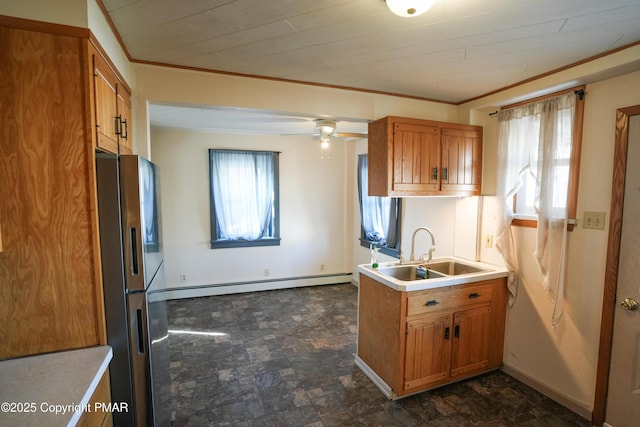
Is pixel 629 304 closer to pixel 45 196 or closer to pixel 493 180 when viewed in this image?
pixel 493 180

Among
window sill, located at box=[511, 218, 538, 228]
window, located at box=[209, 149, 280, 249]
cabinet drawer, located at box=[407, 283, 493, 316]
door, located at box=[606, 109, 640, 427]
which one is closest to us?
door, located at box=[606, 109, 640, 427]

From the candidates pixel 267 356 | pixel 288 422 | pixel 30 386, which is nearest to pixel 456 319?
pixel 288 422

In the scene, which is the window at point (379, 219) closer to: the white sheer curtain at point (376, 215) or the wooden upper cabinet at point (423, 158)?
the white sheer curtain at point (376, 215)

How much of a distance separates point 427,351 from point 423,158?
1568 millimetres

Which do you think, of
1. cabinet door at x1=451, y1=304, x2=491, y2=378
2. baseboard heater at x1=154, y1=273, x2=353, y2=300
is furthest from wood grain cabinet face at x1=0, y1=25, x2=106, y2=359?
baseboard heater at x1=154, y1=273, x2=353, y2=300

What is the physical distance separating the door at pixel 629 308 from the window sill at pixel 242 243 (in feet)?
13.0

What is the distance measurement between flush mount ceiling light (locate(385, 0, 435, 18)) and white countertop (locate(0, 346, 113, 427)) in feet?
6.32

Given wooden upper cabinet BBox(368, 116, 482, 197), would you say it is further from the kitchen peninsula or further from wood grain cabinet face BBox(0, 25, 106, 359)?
wood grain cabinet face BBox(0, 25, 106, 359)

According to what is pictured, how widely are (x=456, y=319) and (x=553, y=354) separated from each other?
0.76 meters

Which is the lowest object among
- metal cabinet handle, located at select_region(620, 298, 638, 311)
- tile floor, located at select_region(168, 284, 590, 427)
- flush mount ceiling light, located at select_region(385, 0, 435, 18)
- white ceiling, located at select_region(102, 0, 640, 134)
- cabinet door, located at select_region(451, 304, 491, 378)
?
tile floor, located at select_region(168, 284, 590, 427)

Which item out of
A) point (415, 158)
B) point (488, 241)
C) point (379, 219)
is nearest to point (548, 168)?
point (488, 241)

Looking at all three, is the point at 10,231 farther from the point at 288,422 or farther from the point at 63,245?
the point at 288,422

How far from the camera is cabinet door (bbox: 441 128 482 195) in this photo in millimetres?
2670

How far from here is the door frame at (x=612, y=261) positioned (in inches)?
74.5
